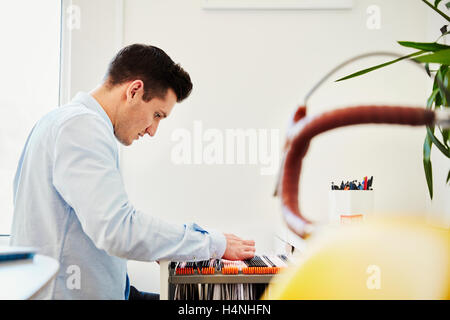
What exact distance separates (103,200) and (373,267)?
556 millimetres

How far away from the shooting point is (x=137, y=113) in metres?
1.16

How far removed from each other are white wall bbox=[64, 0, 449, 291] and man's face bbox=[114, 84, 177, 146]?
1.70 feet

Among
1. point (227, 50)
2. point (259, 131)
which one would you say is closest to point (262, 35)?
point (227, 50)

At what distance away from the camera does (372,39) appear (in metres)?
1.74

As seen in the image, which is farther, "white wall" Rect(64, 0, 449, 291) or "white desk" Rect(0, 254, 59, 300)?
"white wall" Rect(64, 0, 449, 291)

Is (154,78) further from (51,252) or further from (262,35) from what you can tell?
(262,35)

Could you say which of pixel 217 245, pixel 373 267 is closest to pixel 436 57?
pixel 373 267

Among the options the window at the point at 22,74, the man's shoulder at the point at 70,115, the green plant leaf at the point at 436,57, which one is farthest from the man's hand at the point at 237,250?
the window at the point at 22,74

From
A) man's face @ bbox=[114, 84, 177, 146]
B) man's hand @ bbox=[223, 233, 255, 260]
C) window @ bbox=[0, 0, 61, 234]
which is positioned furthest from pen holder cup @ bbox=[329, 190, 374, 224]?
window @ bbox=[0, 0, 61, 234]

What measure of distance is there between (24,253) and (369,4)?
1756 millimetres

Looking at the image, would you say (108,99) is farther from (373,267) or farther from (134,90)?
(373,267)

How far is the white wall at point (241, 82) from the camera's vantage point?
5.65 ft

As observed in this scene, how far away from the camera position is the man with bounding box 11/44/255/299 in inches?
32.4

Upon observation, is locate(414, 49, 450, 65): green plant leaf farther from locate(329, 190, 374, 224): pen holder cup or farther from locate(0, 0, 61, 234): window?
locate(0, 0, 61, 234): window
